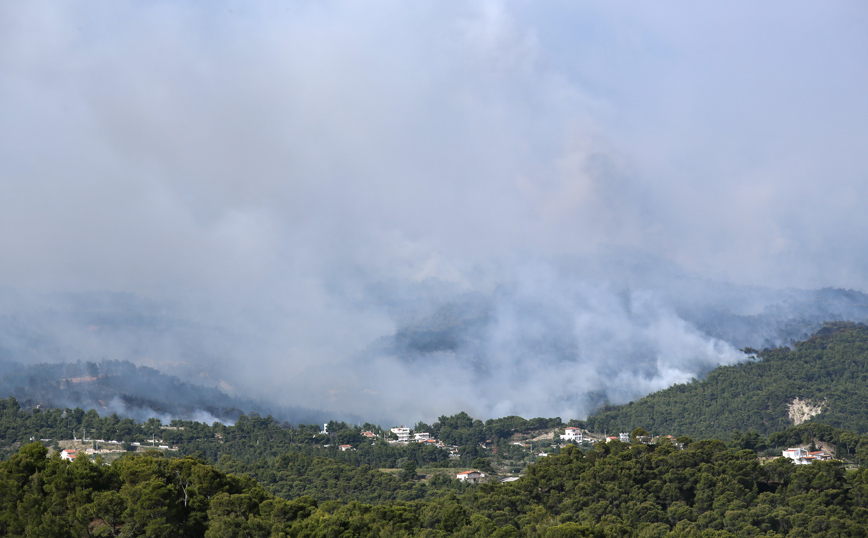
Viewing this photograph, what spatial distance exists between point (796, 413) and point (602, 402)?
47.4m

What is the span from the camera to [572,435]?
5522 inches

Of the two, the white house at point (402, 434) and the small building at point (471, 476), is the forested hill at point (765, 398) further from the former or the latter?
the small building at point (471, 476)

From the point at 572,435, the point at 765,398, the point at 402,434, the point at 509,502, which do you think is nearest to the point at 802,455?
the point at 509,502

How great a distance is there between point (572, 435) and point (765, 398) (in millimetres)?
40451

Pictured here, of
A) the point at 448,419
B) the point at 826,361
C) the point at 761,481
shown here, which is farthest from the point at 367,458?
the point at 826,361

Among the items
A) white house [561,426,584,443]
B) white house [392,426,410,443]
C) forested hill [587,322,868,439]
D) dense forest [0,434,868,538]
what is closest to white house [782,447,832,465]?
dense forest [0,434,868,538]

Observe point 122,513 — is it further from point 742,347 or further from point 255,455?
point 742,347

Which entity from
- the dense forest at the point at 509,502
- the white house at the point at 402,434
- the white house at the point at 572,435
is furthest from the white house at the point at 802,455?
the white house at the point at 402,434

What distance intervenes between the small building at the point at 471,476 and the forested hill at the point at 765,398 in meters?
56.9

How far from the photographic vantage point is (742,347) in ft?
643

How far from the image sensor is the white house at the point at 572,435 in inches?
5487

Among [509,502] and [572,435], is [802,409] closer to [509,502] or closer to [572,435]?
[572,435]

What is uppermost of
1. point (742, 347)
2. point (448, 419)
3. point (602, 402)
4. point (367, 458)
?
point (742, 347)

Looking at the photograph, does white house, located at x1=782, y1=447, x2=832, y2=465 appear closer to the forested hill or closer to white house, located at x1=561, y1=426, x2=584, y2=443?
the forested hill
